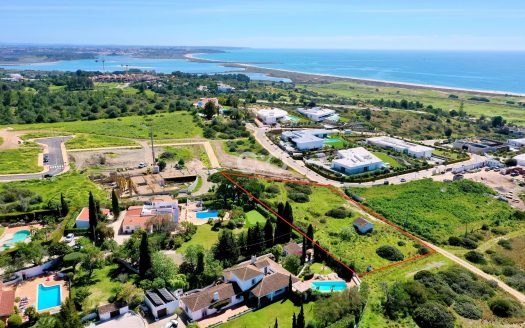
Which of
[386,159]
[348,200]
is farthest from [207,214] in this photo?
[386,159]

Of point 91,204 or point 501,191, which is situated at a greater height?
point 91,204

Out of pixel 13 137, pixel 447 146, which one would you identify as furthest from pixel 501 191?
pixel 13 137

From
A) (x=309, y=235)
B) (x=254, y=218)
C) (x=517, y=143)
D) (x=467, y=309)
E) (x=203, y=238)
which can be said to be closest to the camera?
(x=467, y=309)

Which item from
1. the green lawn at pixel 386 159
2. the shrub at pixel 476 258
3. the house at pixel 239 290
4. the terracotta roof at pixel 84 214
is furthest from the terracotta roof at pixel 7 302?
the green lawn at pixel 386 159

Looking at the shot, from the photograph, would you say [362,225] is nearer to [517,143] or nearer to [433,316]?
[433,316]

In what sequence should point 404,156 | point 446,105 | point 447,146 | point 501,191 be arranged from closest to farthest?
point 501,191 → point 404,156 → point 447,146 → point 446,105


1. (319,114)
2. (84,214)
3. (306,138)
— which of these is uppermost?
(319,114)

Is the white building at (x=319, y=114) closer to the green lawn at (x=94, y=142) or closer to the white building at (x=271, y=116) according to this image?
the white building at (x=271, y=116)

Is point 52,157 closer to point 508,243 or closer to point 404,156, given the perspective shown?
point 404,156
